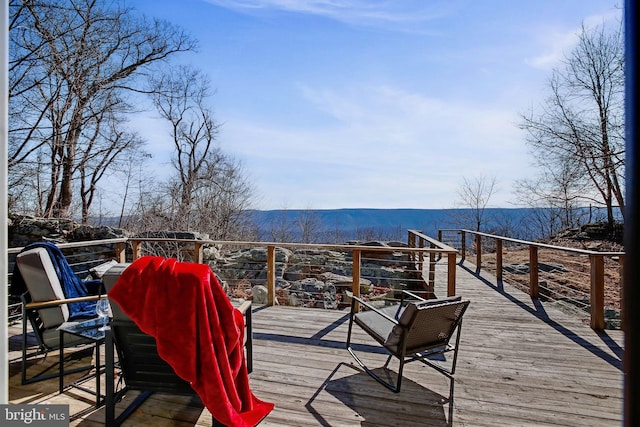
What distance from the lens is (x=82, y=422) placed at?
Answer: 6.64ft

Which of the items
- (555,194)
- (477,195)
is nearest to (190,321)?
(555,194)

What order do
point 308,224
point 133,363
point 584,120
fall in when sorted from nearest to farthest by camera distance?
point 133,363
point 584,120
point 308,224

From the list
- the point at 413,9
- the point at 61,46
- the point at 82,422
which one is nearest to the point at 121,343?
the point at 82,422

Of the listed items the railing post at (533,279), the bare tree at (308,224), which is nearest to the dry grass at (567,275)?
the railing post at (533,279)

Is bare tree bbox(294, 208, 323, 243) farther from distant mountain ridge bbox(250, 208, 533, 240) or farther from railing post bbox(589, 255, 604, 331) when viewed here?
railing post bbox(589, 255, 604, 331)

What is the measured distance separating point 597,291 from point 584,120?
22.6ft

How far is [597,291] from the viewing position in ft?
11.8

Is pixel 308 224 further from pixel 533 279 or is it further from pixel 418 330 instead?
pixel 418 330

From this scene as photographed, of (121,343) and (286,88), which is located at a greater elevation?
(286,88)

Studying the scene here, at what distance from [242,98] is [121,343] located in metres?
6.25

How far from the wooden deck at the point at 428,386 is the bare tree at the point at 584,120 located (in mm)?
6334

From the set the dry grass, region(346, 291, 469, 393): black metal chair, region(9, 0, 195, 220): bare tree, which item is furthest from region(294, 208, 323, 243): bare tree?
region(346, 291, 469, 393): black metal chair

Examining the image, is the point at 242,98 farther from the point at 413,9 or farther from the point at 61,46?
the point at 413,9

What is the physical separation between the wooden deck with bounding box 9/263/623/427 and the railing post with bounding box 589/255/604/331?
0.47 ft
